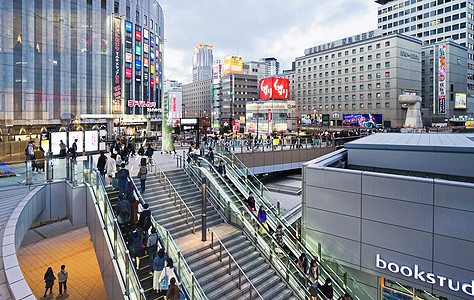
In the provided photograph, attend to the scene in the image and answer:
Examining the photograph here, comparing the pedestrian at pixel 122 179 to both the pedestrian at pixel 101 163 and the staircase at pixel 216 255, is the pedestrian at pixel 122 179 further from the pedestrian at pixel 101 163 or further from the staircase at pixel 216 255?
the pedestrian at pixel 101 163

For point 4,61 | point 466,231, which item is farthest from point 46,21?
point 466,231

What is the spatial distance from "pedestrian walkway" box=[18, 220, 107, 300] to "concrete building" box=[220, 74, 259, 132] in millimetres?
92514

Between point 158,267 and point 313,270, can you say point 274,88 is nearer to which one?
point 313,270

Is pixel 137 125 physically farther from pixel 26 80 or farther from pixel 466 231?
pixel 466 231

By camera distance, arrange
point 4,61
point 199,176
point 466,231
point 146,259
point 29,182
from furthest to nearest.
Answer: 1. point 4,61
2. point 199,176
3. point 29,182
4. point 146,259
5. point 466,231

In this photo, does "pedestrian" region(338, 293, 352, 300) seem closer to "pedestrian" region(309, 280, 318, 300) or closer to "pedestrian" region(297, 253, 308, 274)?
"pedestrian" region(309, 280, 318, 300)

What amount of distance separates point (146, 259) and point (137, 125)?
186 feet

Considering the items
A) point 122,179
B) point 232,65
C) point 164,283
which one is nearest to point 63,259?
point 122,179

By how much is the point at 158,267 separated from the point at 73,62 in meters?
44.6

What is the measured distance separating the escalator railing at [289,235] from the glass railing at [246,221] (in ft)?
1.83

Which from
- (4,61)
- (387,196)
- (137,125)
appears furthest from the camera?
(137,125)

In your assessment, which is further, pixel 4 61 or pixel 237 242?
pixel 4 61

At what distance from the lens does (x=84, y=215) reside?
12297 mm

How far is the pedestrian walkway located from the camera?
14125 millimetres
